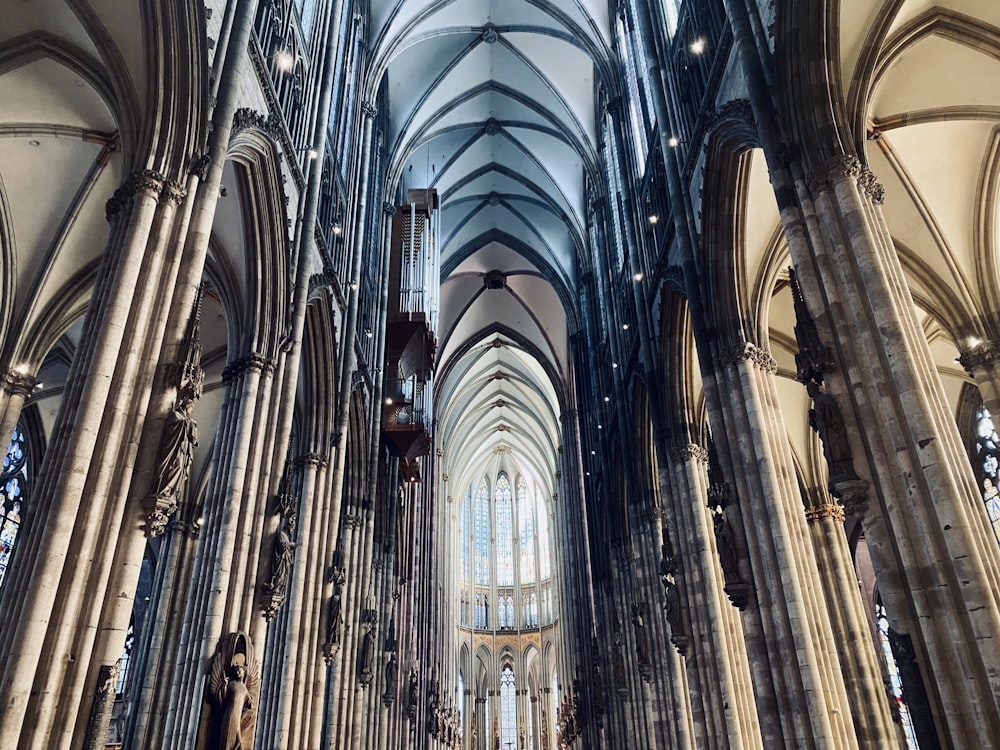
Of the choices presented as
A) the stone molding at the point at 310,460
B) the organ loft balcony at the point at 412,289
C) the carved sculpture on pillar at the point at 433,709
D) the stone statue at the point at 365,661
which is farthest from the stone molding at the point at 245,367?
the carved sculpture on pillar at the point at 433,709

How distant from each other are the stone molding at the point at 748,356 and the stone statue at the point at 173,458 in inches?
311

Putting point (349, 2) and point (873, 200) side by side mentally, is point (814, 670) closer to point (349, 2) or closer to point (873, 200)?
point (873, 200)

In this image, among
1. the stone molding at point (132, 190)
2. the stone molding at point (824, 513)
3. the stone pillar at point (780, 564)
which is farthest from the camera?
the stone molding at point (824, 513)

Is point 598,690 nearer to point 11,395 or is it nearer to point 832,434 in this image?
point 11,395

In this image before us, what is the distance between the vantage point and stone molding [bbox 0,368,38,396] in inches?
526

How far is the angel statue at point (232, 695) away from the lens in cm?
865

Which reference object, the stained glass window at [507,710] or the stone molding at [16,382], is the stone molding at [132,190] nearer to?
the stone molding at [16,382]

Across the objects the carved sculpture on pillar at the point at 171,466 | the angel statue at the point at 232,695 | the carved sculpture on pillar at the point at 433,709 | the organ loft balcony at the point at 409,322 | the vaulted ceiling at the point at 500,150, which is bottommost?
the angel statue at the point at 232,695

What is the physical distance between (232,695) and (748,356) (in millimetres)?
8435

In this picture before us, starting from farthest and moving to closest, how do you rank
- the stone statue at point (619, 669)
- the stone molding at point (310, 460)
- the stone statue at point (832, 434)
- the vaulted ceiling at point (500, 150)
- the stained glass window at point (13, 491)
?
1. the vaulted ceiling at point (500, 150)
2. the stone statue at point (619, 669)
3. the stained glass window at point (13, 491)
4. the stone molding at point (310, 460)
5. the stone statue at point (832, 434)

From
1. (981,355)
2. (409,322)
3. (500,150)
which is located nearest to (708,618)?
(981,355)

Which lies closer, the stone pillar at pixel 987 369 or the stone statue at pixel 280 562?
the stone statue at pixel 280 562

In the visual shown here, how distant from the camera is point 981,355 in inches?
515

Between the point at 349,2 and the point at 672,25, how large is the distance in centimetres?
786
